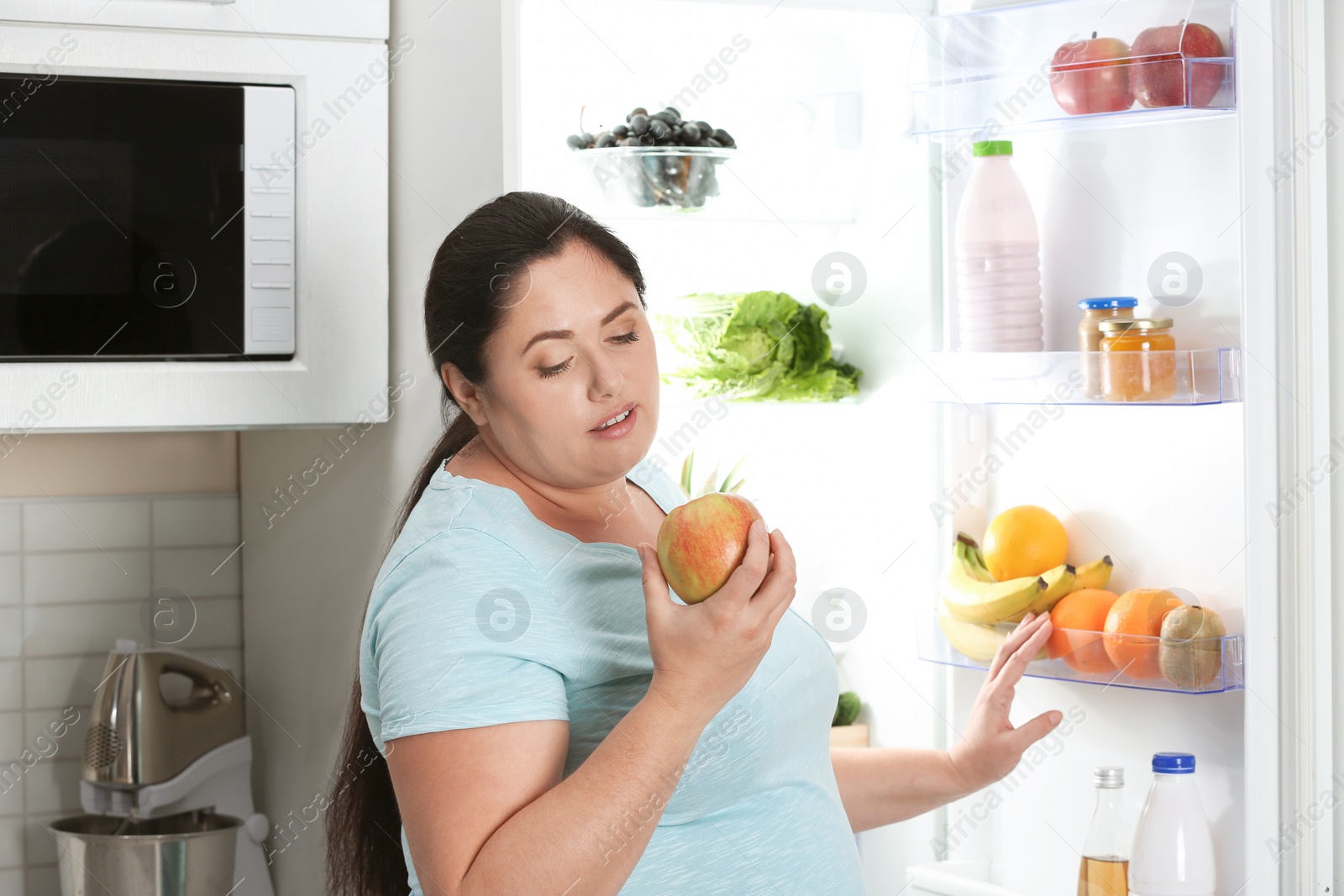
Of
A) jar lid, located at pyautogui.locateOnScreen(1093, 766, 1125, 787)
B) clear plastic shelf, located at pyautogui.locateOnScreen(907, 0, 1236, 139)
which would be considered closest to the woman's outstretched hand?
jar lid, located at pyautogui.locateOnScreen(1093, 766, 1125, 787)

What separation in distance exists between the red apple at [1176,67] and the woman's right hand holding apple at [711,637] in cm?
68

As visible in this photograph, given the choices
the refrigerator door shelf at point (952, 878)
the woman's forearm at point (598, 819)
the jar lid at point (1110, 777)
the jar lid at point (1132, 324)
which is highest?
the jar lid at point (1132, 324)

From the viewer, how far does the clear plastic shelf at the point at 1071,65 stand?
1129 mm

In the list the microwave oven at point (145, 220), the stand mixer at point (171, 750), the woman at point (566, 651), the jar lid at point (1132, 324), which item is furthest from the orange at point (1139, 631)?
the stand mixer at point (171, 750)

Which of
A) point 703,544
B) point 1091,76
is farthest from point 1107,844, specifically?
point 1091,76

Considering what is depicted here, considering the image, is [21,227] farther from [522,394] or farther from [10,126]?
[522,394]

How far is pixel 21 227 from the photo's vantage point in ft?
3.52

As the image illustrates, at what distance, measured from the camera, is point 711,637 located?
29.3 inches

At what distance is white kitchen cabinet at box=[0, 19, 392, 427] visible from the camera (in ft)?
3.57

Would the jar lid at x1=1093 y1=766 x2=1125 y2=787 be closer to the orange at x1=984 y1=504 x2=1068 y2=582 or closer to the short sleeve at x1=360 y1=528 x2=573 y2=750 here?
the orange at x1=984 y1=504 x2=1068 y2=582

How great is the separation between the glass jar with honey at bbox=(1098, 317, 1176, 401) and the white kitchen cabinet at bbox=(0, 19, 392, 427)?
711 millimetres

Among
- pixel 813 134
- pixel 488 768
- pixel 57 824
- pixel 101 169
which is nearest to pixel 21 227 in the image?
pixel 101 169

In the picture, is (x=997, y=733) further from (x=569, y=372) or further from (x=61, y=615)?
(x=61, y=615)

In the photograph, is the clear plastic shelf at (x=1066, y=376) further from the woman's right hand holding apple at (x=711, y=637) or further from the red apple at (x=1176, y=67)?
the woman's right hand holding apple at (x=711, y=637)
